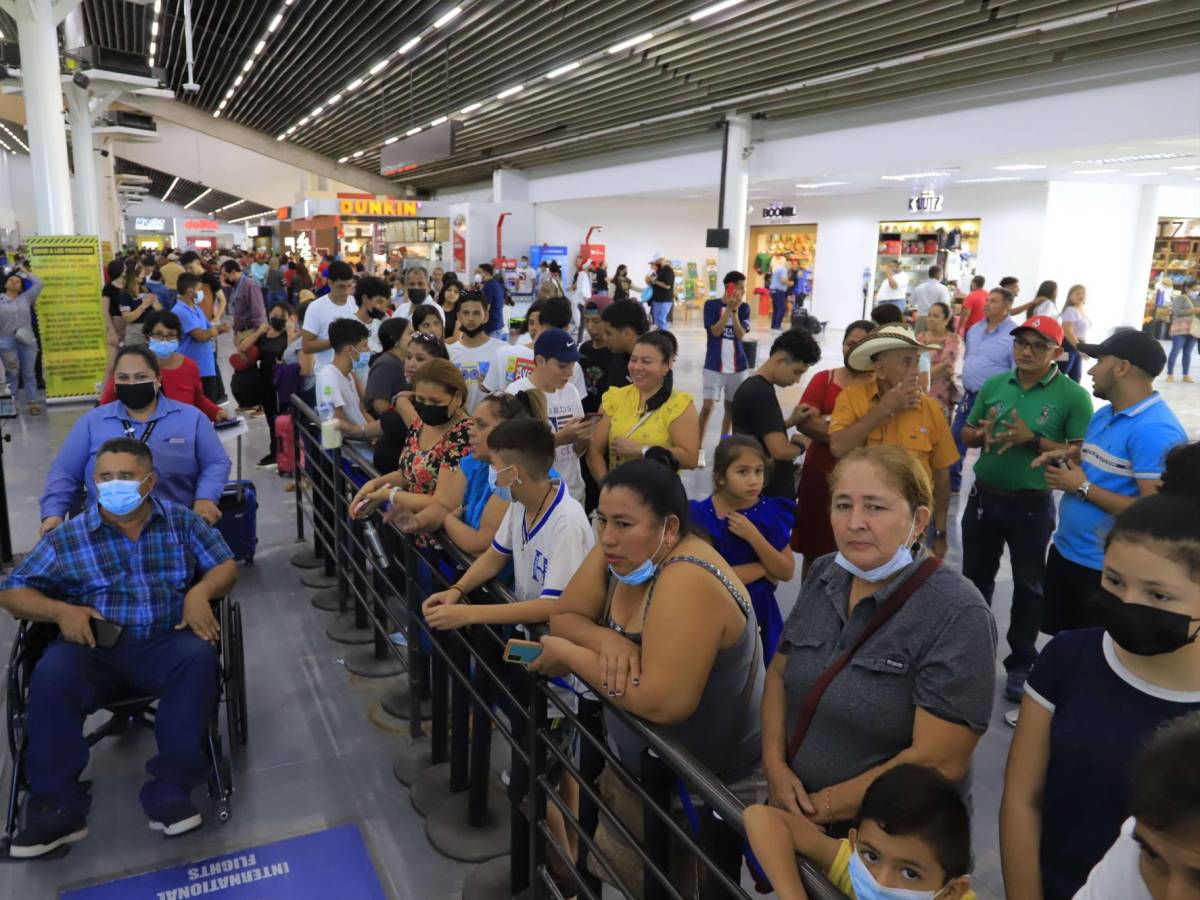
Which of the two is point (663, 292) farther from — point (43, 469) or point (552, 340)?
point (552, 340)

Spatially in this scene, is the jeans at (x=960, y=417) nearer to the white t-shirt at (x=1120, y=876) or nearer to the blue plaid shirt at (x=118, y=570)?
the blue plaid shirt at (x=118, y=570)

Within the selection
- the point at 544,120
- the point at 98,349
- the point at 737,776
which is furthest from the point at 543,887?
the point at 544,120

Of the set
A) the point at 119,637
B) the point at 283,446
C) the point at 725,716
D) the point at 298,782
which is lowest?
the point at 298,782

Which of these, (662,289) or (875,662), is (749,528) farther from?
(662,289)

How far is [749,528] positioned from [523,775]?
102 centimetres

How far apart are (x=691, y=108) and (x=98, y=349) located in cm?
939

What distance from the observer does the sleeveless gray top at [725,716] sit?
184cm

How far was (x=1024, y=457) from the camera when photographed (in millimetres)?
3605

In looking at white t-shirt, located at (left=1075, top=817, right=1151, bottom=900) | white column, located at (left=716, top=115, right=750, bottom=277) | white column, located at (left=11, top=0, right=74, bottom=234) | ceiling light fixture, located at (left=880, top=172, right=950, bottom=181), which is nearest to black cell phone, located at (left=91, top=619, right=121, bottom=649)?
white t-shirt, located at (left=1075, top=817, right=1151, bottom=900)

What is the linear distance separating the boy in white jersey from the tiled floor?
89 centimetres

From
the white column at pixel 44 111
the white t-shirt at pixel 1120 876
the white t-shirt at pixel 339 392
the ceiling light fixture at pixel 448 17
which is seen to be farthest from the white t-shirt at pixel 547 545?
the ceiling light fixture at pixel 448 17

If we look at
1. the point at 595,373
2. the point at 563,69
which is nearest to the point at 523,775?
the point at 595,373

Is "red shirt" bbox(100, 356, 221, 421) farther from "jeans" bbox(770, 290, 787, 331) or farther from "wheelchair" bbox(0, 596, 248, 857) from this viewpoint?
"jeans" bbox(770, 290, 787, 331)

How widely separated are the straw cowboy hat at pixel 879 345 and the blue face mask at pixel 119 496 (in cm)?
281
